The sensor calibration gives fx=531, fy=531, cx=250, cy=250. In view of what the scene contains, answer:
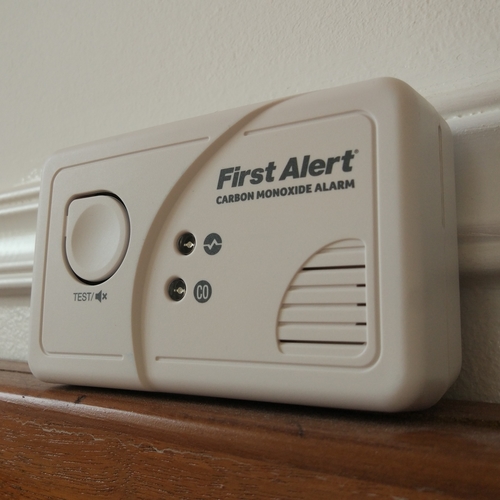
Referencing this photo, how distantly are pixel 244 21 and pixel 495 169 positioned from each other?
0.24 m

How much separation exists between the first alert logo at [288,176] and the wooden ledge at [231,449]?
0.11m

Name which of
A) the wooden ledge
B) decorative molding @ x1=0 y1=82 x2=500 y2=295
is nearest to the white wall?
decorative molding @ x1=0 y1=82 x2=500 y2=295

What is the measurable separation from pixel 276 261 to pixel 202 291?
Answer: 0.16 feet

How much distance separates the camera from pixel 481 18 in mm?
339

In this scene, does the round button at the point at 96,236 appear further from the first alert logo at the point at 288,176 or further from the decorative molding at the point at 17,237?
the decorative molding at the point at 17,237

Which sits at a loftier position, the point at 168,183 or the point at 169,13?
the point at 169,13

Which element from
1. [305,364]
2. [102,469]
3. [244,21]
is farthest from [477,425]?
[244,21]

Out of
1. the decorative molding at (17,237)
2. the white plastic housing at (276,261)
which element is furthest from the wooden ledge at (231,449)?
the decorative molding at (17,237)

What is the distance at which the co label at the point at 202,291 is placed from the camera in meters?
0.30

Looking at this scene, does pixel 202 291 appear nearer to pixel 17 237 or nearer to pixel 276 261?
pixel 276 261

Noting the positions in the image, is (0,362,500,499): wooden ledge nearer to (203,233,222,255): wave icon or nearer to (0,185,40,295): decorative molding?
(203,233,222,255): wave icon

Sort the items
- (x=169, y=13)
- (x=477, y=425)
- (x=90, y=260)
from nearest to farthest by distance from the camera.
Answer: (x=477, y=425), (x=90, y=260), (x=169, y=13)

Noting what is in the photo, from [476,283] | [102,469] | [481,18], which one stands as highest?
[481,18]

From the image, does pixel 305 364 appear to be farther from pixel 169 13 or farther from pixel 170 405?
pixel 169 13
